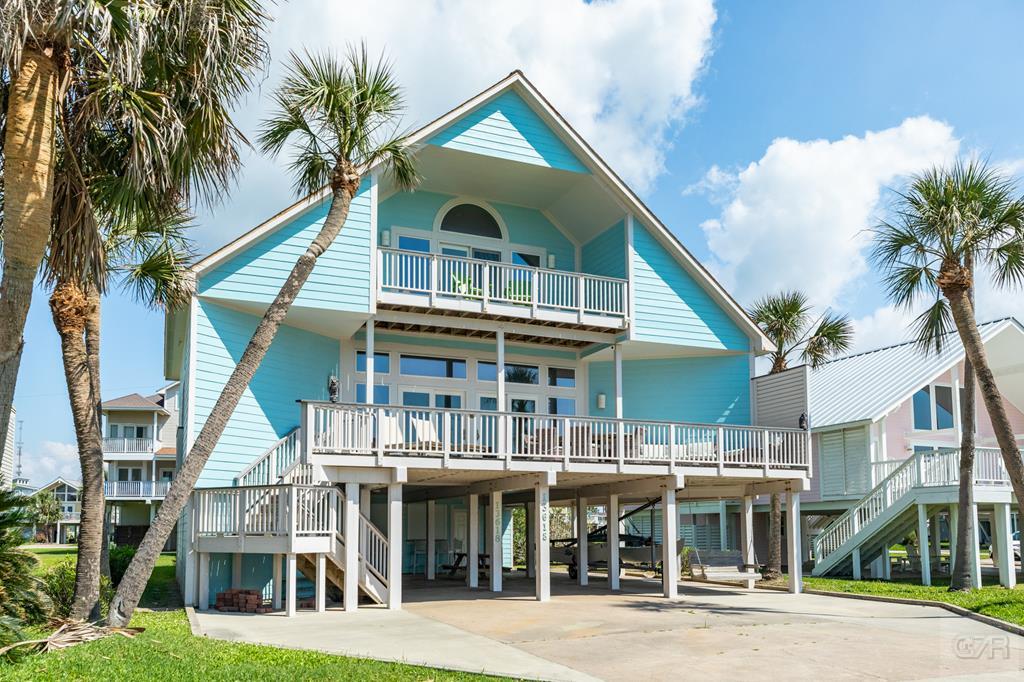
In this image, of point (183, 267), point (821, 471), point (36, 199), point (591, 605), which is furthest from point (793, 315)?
point (36, 199)

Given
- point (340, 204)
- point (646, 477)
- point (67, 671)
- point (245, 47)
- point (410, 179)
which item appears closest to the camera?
point (67, 671)

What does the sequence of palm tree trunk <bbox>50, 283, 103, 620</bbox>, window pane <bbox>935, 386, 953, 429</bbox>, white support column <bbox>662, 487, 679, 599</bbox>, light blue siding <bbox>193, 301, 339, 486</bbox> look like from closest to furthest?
palm tree trunk <bbox>50, 283, 103, 620</bbox>
light blue siding <bbox>193, 301, 339, 486</bbox>
white support column <bbox>662, 487, 679, 599</bbox>
window pane <bbox>935, 386, 953, 429</bbox>

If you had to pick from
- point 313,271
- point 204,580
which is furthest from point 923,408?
point 204,580

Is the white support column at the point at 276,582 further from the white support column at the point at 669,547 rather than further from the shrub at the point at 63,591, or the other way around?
the white support column at the point at 669,547

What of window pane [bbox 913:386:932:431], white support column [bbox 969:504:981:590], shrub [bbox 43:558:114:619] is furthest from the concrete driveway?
window pane [bbox 913:386:932:431]

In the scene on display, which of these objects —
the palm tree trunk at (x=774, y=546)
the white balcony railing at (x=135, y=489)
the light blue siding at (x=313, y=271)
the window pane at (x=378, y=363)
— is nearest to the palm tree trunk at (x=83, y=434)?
the light blue siding at (x=313, y=271)

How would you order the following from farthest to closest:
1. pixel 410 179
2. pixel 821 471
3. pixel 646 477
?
pixel 821 471 → pixel 646 477 → pixel 410 179

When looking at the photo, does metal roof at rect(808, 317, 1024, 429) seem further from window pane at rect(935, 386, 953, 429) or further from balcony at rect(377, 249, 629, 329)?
balcony at rect(377, 249, 629, 329)

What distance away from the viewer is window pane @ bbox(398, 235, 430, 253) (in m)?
21.8

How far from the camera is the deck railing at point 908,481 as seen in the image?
73.2ft

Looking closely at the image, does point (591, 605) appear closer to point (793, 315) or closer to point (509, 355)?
point (509, 355)

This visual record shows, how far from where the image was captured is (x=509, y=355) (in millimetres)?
22578

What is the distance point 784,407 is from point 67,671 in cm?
1731

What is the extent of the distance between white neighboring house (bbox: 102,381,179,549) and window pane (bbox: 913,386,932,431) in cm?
3916
